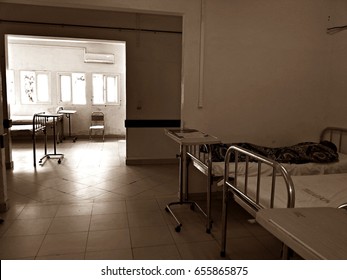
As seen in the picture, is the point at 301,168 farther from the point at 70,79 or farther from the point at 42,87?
the point at 42,87

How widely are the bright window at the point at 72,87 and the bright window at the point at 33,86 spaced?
0.38 metres

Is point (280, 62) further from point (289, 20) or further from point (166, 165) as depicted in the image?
point (166, 165)

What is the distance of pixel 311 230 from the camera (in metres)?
1.16

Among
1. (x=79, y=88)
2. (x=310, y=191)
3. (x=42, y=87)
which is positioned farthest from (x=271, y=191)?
(x=42, y=87)

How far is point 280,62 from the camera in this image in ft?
12.4

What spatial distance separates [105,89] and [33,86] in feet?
6.23

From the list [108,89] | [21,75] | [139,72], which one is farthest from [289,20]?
[21,75]

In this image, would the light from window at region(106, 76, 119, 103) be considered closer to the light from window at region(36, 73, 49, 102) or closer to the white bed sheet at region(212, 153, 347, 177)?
the light from window at region(36, 73, 49, 102)

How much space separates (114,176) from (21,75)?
5061 millimetres

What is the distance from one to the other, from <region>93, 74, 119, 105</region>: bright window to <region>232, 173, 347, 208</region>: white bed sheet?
21.6 feet

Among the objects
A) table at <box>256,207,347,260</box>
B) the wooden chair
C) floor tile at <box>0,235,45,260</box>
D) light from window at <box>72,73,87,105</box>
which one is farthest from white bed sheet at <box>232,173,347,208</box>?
light from window at <box>72,73,87,105</box>

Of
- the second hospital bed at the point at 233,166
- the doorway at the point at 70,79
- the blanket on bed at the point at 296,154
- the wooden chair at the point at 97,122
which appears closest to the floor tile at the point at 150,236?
the second hospital bed at the point at 233,166

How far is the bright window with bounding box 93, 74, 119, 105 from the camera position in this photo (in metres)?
8.48

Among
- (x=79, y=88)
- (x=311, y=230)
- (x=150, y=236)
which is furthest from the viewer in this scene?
(x=79, y=88)
